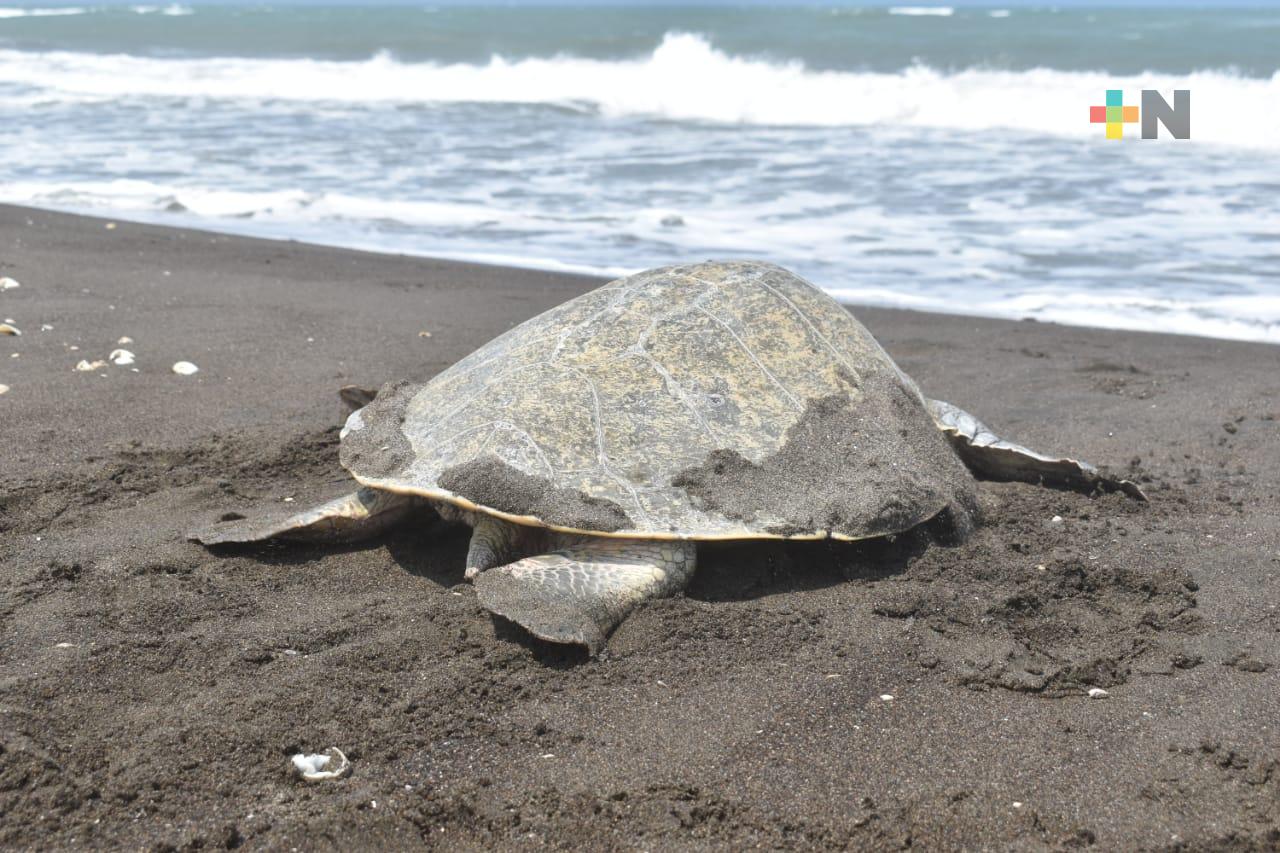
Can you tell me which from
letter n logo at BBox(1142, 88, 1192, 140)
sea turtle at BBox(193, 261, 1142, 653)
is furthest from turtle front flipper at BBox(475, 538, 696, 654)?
letter n logo at BBox(1142, 88, 1192, 140)

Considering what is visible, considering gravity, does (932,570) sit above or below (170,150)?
below

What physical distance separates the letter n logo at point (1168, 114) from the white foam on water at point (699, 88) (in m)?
0.23

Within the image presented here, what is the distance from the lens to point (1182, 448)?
441cm

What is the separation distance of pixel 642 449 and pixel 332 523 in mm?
936

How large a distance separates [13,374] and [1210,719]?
4.48 m

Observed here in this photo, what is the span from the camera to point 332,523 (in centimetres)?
325

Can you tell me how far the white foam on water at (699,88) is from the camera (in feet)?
55.0

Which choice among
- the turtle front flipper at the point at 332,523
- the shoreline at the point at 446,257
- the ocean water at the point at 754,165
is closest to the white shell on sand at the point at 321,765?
the turtle front flipper at the point at 332,523

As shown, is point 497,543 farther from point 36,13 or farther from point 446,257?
point 36,13

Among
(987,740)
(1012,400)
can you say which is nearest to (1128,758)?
(987,740)

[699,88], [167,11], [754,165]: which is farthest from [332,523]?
[167,11]

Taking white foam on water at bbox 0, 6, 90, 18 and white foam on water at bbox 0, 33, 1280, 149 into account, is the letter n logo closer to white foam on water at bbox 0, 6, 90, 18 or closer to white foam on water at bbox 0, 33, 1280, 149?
white foam on water at bbox 0, 33, 1280, 149

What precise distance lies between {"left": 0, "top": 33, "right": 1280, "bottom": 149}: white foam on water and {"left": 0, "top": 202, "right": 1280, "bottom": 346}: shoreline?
8718mm

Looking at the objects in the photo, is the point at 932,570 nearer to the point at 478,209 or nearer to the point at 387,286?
the point at 387,286
